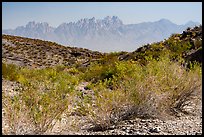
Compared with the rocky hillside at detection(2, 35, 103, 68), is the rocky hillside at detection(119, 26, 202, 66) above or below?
above

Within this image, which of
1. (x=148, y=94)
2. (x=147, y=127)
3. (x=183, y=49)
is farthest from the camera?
(x=183, y=49)

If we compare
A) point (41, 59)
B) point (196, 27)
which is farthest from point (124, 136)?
point (41, 59)

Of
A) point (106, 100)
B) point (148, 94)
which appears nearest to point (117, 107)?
point (106, 100)

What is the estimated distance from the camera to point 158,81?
28.0ft

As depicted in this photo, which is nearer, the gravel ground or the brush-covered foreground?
the brush-covered foreground

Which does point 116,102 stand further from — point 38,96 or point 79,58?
point 79,58

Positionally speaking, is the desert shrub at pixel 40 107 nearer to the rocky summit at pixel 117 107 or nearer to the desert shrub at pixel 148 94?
the rocky summit at pixel 117 107

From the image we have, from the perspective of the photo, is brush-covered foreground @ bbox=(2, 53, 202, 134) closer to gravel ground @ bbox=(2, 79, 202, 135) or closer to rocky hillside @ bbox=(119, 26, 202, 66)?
gravel ground @ bbox=(2, 79, 202, 135)

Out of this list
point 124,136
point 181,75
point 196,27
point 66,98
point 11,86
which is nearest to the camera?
point 124,136

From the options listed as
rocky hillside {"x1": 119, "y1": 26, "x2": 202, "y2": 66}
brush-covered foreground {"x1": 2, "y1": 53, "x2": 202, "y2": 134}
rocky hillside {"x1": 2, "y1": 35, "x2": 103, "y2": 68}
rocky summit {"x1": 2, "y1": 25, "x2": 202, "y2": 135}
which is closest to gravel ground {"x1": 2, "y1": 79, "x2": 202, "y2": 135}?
rocky summit {"x1": 2, "y1": 25, "x2": 202, "y2": 135}

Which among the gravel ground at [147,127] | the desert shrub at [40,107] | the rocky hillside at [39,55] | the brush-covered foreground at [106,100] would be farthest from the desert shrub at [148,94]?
the rocky hillside at [39,55]

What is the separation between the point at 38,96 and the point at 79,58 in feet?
124

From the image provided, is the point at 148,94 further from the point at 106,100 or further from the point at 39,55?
the point at 39,55

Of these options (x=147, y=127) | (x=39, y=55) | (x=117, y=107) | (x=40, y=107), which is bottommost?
(x=39, y=55)
